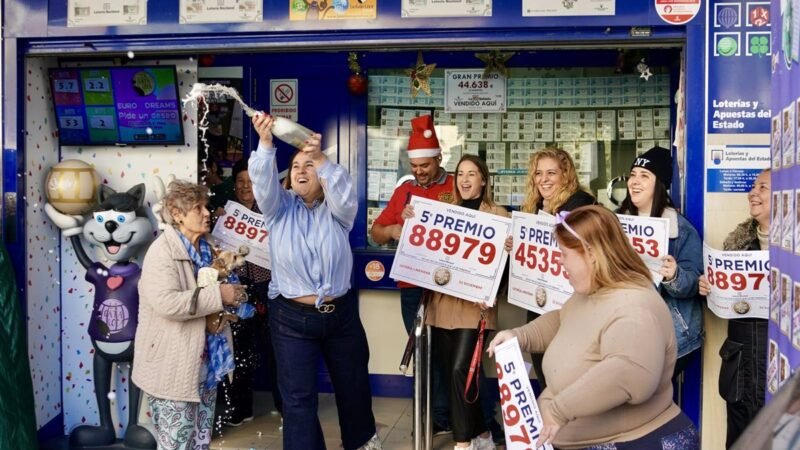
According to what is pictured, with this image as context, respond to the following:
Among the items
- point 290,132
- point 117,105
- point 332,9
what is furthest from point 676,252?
point 117,105

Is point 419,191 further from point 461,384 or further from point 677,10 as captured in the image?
point 677,10

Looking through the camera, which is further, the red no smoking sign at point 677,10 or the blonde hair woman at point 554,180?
the blonde hair woman at point 554,180

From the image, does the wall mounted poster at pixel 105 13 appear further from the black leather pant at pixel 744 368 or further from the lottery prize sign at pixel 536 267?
the black leather pant at pixel 744 368

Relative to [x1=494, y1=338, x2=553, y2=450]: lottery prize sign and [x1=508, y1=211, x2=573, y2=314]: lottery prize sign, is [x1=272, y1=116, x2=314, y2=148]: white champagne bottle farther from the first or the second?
[x1=494, y1=338, x2=553, y2=450]: lottery prize sign

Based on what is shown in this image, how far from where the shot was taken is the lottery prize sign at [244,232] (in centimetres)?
591

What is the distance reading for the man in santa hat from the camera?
5.90 m

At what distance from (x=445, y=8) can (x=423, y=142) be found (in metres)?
1.16

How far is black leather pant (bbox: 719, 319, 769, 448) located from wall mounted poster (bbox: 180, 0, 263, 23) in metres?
3.16

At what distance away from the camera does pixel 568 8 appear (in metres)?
4.92

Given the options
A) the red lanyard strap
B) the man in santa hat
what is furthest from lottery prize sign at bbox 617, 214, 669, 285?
the man in santa hat

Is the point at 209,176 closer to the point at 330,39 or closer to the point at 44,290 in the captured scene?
the point at 44,290

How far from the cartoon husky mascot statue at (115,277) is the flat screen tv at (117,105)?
39cm

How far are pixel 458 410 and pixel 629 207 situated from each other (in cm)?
160

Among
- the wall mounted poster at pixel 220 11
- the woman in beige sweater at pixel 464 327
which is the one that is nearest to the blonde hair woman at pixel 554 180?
the woman in beige sweater at pixel 464 327
